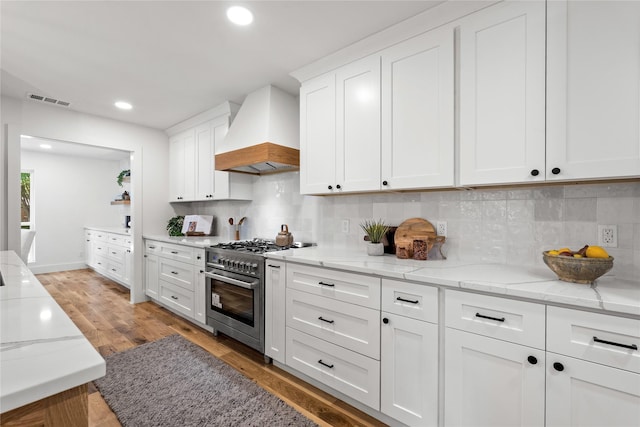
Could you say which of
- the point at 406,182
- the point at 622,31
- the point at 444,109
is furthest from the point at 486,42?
A: the point at 406,182

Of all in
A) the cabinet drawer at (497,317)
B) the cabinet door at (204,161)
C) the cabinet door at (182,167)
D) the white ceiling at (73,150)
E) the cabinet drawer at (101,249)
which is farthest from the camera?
the cabinet drawer at (101,249)

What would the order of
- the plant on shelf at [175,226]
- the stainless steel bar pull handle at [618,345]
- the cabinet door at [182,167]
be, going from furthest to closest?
1. the plant on shelf at [175,226]
2. the cabinet door at [182,167]
3. the stainless steel bar pull handle at [618,345]

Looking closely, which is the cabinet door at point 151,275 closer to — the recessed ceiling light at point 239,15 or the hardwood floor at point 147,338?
the hardwood floor at point 147,338

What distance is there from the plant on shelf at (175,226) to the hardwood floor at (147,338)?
0.99 meters

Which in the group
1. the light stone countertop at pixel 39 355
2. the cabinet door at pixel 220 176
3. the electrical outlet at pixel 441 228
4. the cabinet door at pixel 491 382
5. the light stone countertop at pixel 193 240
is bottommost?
the cabinet door at pixel 491 382

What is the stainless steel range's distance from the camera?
96.6 inches

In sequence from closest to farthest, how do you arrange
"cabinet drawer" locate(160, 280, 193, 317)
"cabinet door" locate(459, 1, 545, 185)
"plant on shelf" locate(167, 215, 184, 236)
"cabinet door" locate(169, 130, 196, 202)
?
"cabinet door" locate(459, 1, 545, 185)
"cabinet drawer" locate(160, 280, 193, 317)
"cabinet door" locate(169, 130, 196, 202)
"plant on shelf" locate(167, 215, 184, 236)

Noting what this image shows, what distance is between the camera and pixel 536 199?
1766 mm

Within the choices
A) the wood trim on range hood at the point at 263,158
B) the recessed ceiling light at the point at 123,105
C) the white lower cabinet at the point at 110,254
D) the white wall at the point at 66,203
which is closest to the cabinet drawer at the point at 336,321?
the wood trim on range hood at the point at 263,158

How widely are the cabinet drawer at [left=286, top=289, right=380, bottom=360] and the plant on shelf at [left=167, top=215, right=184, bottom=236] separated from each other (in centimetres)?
262

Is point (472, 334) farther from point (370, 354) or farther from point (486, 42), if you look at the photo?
point (486, 42)

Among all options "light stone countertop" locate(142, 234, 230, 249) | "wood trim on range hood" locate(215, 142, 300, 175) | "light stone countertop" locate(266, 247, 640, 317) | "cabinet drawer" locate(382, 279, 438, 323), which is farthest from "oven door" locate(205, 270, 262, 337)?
"cabinet drawer" locate(382, 279, 438, 323)

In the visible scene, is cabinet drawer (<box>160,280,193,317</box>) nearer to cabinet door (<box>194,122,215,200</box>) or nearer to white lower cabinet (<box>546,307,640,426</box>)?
cabinet door (<box>194,122,215,200</box>)

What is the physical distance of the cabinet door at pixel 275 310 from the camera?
2.28 m
